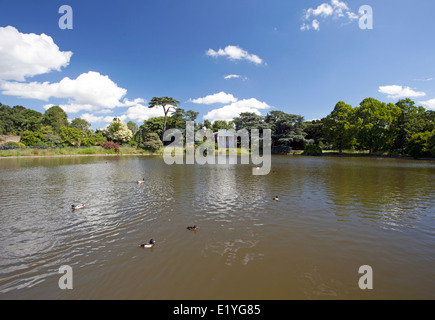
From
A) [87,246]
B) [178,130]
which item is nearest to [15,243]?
[87,246]

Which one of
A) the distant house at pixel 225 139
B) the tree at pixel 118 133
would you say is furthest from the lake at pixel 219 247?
the tree at pixel 118 133

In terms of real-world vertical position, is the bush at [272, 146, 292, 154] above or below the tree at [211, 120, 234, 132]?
below

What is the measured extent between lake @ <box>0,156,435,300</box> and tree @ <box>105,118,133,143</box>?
186 ft

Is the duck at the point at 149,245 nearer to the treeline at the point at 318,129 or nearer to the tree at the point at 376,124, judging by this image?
the treeline at the point at 318,129

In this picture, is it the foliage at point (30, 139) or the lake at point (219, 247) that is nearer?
the lake at point (219, 247)

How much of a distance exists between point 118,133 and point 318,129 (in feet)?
201

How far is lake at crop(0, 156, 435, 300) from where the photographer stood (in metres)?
4.44

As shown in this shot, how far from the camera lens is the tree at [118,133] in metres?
64.3

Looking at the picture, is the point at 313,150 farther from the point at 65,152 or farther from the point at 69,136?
the point at 69,136

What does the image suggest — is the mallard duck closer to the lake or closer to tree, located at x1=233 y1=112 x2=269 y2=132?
the lake

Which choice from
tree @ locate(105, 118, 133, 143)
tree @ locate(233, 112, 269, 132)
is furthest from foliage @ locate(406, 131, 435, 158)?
tree @ locate(105, 118, 133, 143)

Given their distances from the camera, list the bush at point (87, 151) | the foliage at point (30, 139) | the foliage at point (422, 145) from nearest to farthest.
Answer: the foliage at point (422, 145), the bush at point (87, 151), the foliage at point (30, 139)

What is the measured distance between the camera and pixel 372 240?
6.52 metres
